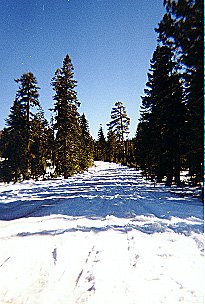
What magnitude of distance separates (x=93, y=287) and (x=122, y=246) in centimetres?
153

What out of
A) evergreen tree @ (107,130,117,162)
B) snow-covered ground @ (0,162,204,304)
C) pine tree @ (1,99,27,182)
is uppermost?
evergreen tree @ (107,130,117,162)

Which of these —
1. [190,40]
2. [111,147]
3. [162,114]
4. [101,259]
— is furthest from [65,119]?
[111,147]

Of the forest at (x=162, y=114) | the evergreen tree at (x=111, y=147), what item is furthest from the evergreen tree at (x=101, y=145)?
the forest at (x=162, y=114)

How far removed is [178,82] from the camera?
15039 mm

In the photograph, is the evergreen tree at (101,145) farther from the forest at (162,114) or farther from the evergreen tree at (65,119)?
the evergreen tree at (65,119)

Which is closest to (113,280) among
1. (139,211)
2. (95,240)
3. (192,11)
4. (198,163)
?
(95,240)

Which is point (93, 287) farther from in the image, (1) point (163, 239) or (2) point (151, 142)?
(2) point (151, 142)

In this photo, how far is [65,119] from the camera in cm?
2725

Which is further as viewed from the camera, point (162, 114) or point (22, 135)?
point (22, 135)

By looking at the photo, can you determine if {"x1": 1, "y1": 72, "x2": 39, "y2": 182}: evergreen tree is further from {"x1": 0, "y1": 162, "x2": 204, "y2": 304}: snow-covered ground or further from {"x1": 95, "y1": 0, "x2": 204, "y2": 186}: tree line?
{"x1": 0, "y1": 162, "x2": 204, "y2": 304}: snow-covered ground

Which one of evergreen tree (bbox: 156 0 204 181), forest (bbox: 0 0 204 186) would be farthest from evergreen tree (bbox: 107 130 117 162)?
evergreen tree (bbox: 156 0 204 181)

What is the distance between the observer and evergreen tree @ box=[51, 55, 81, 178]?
87.7 ft

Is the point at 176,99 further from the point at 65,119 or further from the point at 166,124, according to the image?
the point at 65,119

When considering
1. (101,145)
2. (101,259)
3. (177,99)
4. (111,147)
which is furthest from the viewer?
(101,145)
